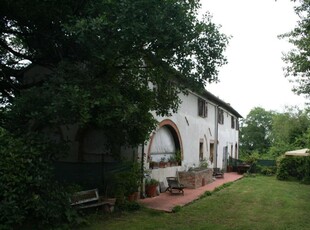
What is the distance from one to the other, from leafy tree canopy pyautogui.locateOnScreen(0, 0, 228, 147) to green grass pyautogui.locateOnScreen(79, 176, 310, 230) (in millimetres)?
2606

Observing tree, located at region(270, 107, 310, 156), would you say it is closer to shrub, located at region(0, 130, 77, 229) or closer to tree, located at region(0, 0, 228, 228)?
tree, located at region(0, 0, 228, 228)

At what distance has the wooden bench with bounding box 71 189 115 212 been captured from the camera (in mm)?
9750

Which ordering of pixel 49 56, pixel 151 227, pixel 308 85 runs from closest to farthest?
pixel 151 227 < pixel 49 56 < pixel 308 85

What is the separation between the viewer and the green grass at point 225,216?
9.38 m

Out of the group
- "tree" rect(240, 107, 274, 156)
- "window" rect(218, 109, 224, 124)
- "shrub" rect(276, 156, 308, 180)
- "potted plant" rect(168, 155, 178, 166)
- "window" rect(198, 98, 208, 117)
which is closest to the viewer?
"potted plant" rect(168, 155, 178, 166)

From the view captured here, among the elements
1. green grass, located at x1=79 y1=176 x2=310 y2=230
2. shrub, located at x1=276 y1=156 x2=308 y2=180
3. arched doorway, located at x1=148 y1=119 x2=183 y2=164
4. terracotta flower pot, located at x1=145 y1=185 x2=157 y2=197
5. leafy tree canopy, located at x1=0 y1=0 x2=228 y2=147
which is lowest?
green grass, located at x1=79 y1=176 x2=310 y2=230

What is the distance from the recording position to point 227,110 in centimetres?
3061

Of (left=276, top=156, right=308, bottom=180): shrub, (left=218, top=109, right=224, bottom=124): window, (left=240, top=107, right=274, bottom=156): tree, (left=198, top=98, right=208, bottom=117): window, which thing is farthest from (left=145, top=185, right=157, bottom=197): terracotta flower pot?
(left=240, top=107, right=274, bottom=156): tree

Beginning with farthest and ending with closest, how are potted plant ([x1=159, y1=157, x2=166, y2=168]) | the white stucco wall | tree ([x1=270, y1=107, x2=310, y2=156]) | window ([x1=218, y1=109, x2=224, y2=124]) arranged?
tree ([x1=270, y1=107, x2=310, y2=156])
window ([x1=218, y1=109, x2=224, y2=124])
the white stucco wall
potted plant ([x1=159, y1=157, x2=166, y2=168])

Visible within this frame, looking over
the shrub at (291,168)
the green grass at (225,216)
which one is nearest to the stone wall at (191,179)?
the green grass at (225,216)

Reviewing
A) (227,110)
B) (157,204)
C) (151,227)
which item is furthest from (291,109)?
(151,227)

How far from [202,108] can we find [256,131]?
48049 millimetres

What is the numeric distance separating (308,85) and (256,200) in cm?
539

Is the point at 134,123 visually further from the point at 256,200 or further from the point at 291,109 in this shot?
the point at 291,109
